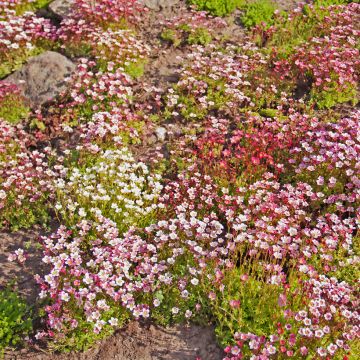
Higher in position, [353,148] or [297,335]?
[353,148]

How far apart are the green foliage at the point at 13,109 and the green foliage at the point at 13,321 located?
4.65 meters

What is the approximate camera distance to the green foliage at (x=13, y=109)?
34.0 ft

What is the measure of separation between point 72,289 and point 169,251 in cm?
153

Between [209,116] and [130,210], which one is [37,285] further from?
[209,116]

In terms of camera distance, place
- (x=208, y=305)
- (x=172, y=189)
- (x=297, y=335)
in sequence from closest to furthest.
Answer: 1. (x=297, y=335)
2. (x=208, y=305)
3. (x=172, y=189)

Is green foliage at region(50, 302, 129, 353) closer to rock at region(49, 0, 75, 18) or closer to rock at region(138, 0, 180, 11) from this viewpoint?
rock at region(49, 0, 75, 18)

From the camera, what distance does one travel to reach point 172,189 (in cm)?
861

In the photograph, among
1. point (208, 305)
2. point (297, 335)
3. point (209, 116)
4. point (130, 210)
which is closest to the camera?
point (297, 335)

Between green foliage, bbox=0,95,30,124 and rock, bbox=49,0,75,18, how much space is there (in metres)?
3.30

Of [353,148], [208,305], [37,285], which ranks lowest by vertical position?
[37,285]

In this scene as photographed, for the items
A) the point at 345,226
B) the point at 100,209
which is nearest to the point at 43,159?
the point at 100,209

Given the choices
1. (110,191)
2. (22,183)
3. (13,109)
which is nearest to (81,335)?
(110,191)

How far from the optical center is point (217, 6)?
13.3 m

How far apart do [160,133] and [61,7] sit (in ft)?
17.3
